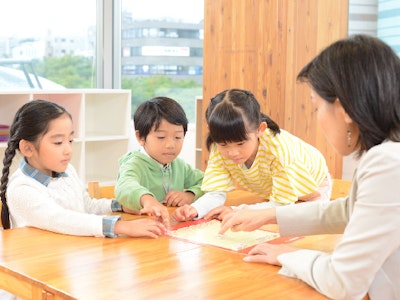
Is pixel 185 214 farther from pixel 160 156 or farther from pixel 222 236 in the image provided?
pixel 160 156

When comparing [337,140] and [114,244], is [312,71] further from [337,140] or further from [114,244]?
[114,244]

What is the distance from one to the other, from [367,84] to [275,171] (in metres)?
1.00

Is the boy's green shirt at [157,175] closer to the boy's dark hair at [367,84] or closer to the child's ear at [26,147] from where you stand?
the child's ear at [26,147]

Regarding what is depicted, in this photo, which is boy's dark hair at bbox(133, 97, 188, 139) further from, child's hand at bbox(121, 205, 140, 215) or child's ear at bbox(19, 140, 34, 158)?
child's ear at bbox(19, 140, 34, 158)

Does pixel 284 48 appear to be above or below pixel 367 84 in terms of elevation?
above

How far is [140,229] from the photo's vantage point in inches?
68.7

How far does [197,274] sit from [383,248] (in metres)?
0.40

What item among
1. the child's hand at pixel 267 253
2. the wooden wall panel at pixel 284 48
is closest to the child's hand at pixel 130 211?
the child's hand at pixel 267 253

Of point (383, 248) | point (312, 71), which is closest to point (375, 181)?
point (383, 248)

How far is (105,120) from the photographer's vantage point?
577 cm

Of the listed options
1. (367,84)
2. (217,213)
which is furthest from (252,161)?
(367,84)

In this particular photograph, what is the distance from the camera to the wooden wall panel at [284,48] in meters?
3.95

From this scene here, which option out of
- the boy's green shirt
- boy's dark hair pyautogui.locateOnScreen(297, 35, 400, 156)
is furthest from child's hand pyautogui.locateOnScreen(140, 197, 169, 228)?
boy's dark hair pyautogui.locateOnScreen(297, 35, 400, 156)

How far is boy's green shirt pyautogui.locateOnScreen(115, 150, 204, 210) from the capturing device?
7.75 feet
